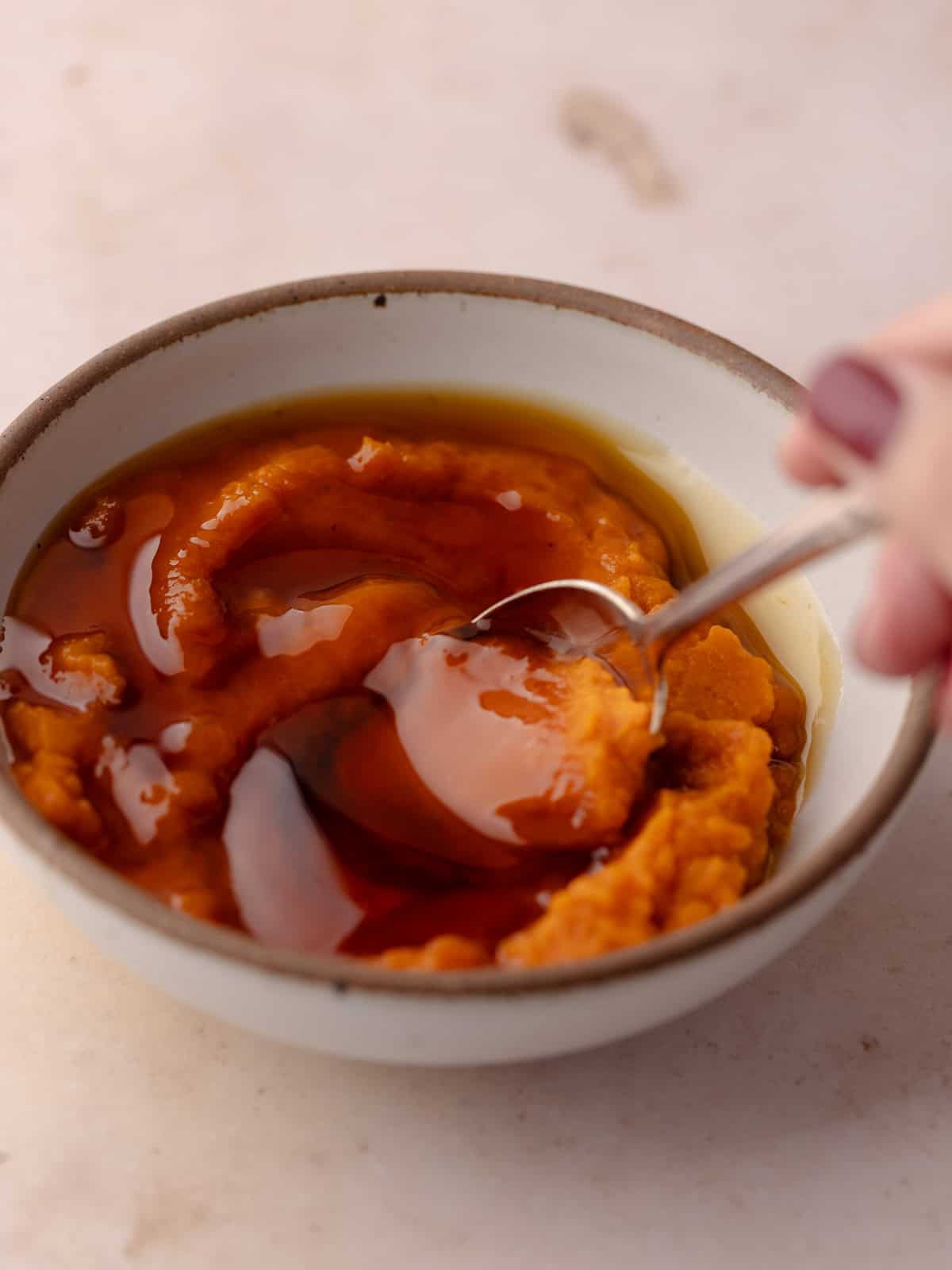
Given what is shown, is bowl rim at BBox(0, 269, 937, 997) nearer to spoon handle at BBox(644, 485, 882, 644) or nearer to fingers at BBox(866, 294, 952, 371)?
spoon handle at BBox(644, 485, 882, 644)

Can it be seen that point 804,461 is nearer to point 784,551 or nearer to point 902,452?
point 784,551

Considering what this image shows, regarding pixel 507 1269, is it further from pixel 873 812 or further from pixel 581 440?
pixel 581 440

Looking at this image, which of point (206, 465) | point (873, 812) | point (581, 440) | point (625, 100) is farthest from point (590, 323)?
point (625, 100)

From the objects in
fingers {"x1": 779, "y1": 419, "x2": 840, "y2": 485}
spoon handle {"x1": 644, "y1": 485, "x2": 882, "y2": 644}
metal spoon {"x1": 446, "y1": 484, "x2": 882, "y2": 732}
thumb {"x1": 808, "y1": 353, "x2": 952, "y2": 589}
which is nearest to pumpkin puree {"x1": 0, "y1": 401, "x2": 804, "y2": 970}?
metal spoon {"x1": 446, "y1": 484, "x2": 882, "y2": 732}

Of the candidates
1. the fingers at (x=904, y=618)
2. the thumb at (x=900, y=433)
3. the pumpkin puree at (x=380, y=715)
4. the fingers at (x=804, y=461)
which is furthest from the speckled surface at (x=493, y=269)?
the thumb at (x=900, y=433)

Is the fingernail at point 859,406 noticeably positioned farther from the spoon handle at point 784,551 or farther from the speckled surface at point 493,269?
the speckled surface at point 493,269
